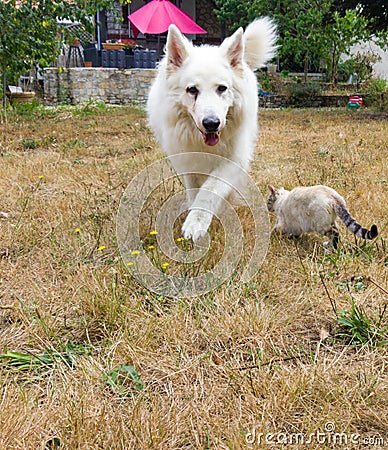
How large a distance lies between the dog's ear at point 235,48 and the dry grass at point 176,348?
1.30m

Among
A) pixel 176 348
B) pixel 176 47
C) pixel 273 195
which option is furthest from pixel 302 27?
pixel 176 348

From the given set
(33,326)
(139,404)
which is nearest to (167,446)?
(139,404)

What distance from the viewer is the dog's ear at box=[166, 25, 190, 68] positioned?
3068mm

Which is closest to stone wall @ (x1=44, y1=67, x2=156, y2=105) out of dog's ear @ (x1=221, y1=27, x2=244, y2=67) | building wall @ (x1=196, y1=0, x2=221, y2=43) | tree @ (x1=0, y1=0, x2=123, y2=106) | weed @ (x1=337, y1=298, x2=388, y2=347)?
tree @ (x1=0, y1=0, x2=123, y2=106)

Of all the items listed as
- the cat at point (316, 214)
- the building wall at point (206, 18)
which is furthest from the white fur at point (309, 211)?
the building wall at point (206, 18)

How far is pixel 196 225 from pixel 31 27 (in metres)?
6.78

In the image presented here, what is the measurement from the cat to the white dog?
43cm

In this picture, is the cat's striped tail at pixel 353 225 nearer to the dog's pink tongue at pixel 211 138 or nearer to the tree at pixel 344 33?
the dog's pink tongue at pixel 211 138

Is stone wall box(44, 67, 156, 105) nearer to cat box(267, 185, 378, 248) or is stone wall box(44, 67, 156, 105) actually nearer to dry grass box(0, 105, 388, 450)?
dry grass box(0, 105, 388, 450)

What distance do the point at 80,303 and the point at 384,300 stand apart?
1.31 m

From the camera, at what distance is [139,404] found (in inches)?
56.1

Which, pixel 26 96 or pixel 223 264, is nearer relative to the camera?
pixel 223 264

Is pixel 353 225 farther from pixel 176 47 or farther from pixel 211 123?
pixel 176 47

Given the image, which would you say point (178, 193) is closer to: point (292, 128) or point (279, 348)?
point (279, 348)
